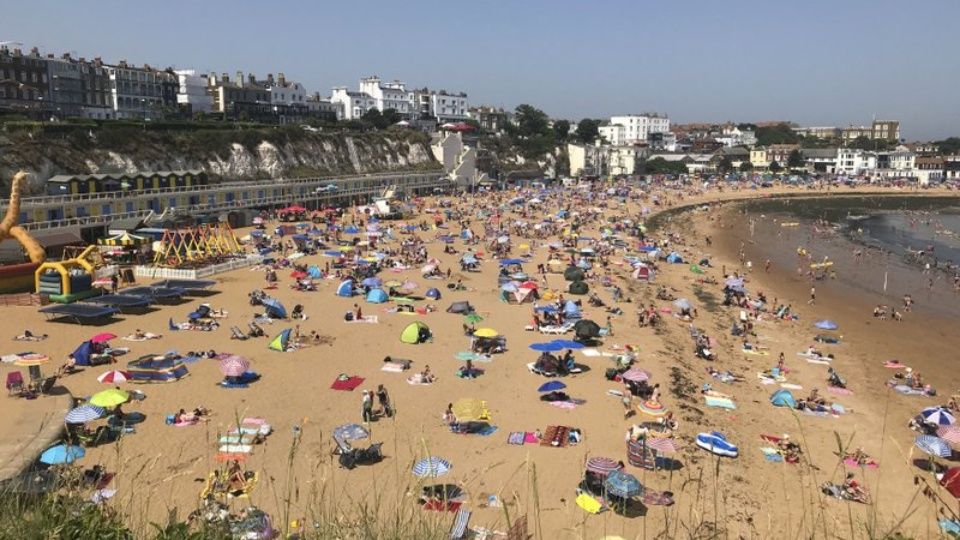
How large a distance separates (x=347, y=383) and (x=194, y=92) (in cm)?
7542

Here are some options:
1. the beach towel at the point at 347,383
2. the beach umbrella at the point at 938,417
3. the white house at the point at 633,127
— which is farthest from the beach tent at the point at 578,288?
the white house at the point at 633,127

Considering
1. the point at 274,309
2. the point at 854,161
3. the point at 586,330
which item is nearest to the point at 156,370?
the point at 274,309

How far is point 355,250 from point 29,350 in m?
18.0

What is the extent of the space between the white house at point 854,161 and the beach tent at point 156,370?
12045 centimetres

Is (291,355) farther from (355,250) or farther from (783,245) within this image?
(783,245)

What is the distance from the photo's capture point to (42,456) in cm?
1056

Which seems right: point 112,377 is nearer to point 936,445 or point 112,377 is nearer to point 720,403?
point 720,403

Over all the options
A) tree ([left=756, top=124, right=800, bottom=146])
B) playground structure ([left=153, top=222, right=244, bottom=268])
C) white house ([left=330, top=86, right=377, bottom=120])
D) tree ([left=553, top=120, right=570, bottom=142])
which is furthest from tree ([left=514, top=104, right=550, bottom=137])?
playground structure ([left=153, top=222, right=244, bottom=268])

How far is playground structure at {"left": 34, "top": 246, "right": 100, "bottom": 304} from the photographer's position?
2178cm

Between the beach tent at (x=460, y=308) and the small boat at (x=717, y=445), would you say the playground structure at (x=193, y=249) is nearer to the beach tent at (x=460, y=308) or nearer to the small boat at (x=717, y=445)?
the beach tent at (x=460, y=308)

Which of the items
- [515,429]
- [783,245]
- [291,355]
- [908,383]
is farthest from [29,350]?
[783,245]

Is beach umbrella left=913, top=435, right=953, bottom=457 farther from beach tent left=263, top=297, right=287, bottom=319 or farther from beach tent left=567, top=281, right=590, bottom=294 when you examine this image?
beach tent left=263, top=297, right=287, bottom=319

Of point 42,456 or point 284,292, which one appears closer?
point 42,456

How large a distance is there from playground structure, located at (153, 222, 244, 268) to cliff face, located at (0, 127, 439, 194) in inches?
494
